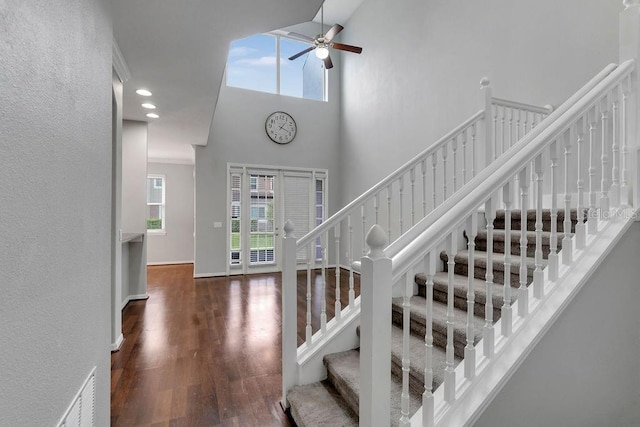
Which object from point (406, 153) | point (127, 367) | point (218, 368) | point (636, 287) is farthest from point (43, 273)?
point (406, 153)

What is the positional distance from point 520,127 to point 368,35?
3.94 metres

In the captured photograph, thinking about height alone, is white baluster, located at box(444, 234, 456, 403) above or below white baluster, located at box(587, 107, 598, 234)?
below

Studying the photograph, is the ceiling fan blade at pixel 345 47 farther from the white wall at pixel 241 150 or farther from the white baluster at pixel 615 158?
the white baluster at pixel 615 158

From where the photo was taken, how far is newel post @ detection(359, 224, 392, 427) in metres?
1.10

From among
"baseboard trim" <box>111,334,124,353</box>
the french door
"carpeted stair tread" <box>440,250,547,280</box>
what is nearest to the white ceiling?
"carpeted stair tread" <box>440,250,547,280</box>

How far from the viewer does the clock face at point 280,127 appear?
6352mm

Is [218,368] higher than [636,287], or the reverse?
[636,287]

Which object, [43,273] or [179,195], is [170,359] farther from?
[179,195]

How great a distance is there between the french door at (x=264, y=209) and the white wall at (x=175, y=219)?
6.39 feet

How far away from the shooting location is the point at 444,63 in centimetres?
417

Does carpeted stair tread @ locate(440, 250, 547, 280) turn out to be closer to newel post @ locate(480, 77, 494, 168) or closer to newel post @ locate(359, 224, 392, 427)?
newel post @ locate(480, 77, 494, 168)

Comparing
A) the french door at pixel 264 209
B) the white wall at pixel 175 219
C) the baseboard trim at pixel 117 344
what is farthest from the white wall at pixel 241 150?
the baseboard trim at pixel 117 344

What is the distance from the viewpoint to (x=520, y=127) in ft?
9.98

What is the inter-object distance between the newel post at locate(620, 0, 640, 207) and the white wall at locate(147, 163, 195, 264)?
7.35m
